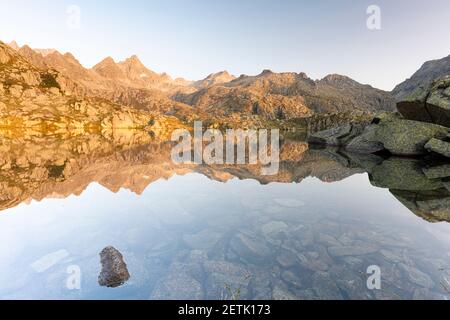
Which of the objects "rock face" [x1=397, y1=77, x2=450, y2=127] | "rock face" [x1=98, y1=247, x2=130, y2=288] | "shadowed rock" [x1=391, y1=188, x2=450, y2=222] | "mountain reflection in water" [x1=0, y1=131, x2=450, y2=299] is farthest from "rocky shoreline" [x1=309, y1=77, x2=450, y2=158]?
"rock face" [x1=98, y1=247, x2=130, y2=288]

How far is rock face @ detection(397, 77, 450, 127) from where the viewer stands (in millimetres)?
47344

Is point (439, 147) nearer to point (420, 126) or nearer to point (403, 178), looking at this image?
point (420, 126)

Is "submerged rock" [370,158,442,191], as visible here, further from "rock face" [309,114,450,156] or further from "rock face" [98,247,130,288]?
"rock face" [98,247,130,288]

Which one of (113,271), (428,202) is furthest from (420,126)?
(113,271)

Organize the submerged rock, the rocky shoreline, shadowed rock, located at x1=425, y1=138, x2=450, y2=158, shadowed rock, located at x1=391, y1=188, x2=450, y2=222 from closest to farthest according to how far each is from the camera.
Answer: shadowed rock, located at x1=391, y1=188, x2=450, y2=222 < the submerged rock < shadowed rock, located at x1=425, y1=138, x2=450, y2=158 < the rocky shoreline

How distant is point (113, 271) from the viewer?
11219 millimetres

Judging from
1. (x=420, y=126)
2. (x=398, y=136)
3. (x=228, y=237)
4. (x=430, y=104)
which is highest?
(x=430, y=104)

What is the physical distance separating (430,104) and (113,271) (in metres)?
54.5

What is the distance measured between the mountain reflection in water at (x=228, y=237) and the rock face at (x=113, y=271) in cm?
30

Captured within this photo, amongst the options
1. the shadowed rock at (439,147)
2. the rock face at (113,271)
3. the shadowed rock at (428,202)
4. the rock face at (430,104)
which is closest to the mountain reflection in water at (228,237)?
the shadowed rock at (428,202)

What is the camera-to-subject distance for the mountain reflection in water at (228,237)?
10.9m

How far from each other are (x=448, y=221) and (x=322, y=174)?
19206mm

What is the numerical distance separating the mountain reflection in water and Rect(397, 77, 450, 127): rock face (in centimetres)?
2244

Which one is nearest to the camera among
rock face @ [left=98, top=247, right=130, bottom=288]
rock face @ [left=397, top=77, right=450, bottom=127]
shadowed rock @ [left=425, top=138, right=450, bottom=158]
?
rock face @ [left=98, top=247, right=130, bottom=288]
